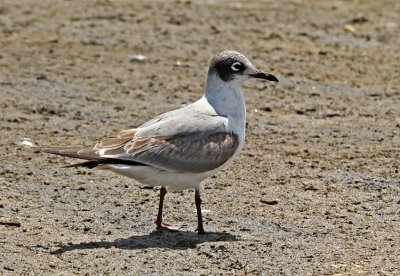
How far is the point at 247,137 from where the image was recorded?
10227 millimetres

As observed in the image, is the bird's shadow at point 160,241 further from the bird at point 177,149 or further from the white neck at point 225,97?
the white neck at point 225,97

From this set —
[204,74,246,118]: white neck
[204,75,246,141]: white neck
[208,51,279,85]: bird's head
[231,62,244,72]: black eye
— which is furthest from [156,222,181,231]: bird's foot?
[231,62,244,72]: black eye

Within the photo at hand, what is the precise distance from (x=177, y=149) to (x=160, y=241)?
68 centimetres

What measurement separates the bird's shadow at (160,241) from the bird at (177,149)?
9 cm

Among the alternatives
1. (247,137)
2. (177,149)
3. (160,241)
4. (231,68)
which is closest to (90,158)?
(177,149)

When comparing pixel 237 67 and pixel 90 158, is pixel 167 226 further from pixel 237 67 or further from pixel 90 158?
pixel 237 67

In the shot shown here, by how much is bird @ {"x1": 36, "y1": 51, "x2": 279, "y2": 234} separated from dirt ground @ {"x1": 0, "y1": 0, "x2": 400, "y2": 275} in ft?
A: 1.30

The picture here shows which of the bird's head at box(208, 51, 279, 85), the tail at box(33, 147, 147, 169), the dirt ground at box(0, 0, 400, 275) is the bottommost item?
the dirt ground at box(0, 0, 400, 275)

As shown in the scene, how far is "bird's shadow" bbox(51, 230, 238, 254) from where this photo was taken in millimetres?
7324

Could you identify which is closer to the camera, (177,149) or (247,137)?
(177,149)

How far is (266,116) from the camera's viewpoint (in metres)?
10.9

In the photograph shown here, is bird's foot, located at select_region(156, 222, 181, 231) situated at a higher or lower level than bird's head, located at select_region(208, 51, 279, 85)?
lower

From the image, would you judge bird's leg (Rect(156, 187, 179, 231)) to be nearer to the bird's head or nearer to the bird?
the bird

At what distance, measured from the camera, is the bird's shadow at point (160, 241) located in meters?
7.32
